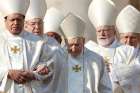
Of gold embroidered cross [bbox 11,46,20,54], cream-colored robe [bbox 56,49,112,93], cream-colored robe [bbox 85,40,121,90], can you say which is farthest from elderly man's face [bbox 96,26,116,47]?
gold embroidered cross [bbox 11,46,20,54]

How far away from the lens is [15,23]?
985 cm

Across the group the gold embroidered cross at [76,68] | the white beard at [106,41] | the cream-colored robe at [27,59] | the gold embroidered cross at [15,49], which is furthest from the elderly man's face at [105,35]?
the gold embroidered cross at [15,49]

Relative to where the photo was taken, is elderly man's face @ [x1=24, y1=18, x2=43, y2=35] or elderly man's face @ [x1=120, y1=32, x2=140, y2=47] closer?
elderly man's face @ [x1=24, y1=18, x2=43, y2=35]

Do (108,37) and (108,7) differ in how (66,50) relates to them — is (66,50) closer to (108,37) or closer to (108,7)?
(108,37)

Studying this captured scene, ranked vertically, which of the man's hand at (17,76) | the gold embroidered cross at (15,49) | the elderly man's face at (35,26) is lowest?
the man's hand at (17,76)

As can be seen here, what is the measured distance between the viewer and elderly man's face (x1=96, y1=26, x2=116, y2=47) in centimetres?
1195

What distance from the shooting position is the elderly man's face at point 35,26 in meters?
11.3

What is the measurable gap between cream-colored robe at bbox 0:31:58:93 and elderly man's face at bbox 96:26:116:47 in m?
1.83

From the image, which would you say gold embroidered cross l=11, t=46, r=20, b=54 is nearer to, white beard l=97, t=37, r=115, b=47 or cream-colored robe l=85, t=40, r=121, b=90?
white beard l=97, t=37, r=115, b=47

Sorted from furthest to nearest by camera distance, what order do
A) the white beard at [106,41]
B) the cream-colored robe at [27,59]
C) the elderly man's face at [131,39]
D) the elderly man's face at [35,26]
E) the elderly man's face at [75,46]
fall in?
the elderly man's face at [131,39]
the white beard at [106,41]
the elderly man's face at [35,26]
the elderly man's face at [75,46]
the cream-colored robe at [27,59]

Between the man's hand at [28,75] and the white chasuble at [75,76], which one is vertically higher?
the man's hand at [28,75]

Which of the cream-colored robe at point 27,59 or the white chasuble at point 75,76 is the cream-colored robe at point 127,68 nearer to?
the white chasuble at point 75,76

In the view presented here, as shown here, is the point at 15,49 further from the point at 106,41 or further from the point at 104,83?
the point at 106,41

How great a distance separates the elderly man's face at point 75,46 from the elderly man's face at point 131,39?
118cm
